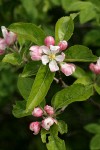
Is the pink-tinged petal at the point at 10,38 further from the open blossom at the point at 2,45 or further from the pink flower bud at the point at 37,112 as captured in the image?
the pink flower bud at the point at 37,112

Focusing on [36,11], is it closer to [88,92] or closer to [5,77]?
[5,77]

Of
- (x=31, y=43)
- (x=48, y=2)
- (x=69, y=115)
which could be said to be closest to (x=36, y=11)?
(x=48, y=2)

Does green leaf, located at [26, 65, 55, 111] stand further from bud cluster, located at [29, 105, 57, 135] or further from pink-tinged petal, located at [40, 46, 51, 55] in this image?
bud cluster, located at [29, 105, 57, 135]

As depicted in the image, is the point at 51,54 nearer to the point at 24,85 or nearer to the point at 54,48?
the point at 54,48

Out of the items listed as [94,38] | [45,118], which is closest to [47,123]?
[45,118]

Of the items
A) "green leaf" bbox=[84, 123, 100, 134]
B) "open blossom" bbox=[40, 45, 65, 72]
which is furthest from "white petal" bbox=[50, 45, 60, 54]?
"green leaf" bbox=[84, 123, 100, 134]

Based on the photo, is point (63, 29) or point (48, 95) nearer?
point (63, 29)

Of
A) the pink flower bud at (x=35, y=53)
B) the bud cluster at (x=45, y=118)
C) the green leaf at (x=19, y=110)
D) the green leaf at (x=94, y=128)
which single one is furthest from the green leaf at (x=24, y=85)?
the green leaf at (x=94, y=128)
